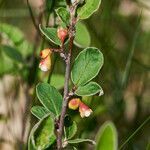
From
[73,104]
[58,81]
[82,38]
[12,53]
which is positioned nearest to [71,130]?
[73,104]

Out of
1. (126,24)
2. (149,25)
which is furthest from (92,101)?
(149,25)

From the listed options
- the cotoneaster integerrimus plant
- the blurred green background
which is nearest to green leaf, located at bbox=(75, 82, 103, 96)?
the cotoneaster integerrimus plant

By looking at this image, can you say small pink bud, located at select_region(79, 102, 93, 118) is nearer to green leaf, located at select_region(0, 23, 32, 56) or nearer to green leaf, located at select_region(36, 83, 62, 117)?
green leaf, located at select_region(36, 83, 62, 117)

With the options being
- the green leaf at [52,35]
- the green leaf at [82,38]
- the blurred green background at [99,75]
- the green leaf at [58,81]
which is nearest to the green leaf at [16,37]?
the blurred green background at [99,75]

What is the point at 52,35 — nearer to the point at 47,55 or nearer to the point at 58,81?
the point at 47,55

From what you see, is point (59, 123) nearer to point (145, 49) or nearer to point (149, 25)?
point (145, 49)
